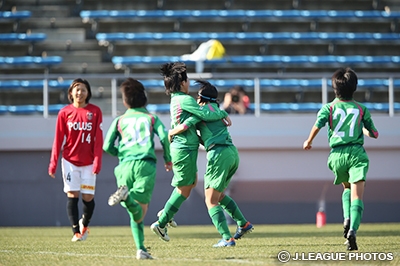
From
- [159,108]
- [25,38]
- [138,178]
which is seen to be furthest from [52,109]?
[138,178]

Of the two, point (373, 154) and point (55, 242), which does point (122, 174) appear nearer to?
point (55, 242)

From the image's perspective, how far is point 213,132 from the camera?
6.48m

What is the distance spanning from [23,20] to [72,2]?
4.23ft

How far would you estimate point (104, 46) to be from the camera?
608 inches

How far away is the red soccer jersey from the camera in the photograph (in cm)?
771

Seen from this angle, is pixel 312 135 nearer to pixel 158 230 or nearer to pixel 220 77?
pixel 158 230

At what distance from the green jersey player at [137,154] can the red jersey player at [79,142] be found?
6.56 ft

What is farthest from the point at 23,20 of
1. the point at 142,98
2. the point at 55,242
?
the point at 142,98

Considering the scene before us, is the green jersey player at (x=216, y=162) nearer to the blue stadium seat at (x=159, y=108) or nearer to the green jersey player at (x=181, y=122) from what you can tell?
the green jersey player at (x=181, y=122)

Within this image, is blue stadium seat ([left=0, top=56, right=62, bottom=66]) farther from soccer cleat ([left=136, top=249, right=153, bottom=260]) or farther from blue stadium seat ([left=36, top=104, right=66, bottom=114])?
soccer cleat ([left=136, top=249, right=153, bottom=260])

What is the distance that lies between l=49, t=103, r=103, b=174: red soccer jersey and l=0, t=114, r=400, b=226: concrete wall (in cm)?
359

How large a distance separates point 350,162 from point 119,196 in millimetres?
2163

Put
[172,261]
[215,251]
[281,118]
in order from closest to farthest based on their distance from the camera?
[172,261] < [215,251] < [281,118]

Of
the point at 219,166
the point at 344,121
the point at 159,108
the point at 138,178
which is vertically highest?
the point at 344,121
